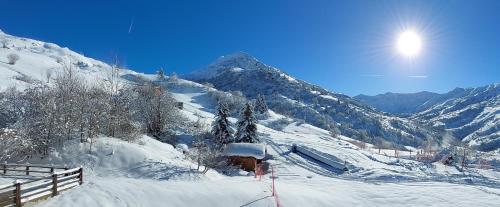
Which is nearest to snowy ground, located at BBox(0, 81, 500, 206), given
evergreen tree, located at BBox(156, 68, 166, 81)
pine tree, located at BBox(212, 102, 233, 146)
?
pine tree, located at BBox(212, 102, 233, 146)

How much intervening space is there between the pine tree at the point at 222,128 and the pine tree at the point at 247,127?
153cm

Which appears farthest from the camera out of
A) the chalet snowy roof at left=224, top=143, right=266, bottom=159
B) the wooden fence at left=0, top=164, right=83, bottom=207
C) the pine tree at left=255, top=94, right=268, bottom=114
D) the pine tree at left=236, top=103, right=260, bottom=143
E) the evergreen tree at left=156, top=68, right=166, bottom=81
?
the evergreen tree at left=156, top=68, right=166, bottom=81

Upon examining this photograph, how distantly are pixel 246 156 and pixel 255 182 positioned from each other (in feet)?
51.9

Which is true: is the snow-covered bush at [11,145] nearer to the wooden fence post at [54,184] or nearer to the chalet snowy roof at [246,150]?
the wooden fence post at [54,184]

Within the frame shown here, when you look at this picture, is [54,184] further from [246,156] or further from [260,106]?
[260,106]

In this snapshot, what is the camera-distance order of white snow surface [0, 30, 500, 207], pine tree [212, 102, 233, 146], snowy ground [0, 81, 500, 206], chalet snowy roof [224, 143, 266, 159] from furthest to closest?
pine tree [212, 102, 233, 146] → chalet snowy roof [224, 143, 266, 159] → white snow surface [0, 30, 500, 207] → snowy ground [0, 81, 500, 206]

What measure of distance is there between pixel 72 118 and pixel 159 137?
24.3 metres

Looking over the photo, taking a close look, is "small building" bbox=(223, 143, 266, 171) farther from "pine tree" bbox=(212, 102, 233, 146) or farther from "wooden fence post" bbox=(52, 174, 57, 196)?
"wooden fence post" bbox=(52, 174, 57, 196)

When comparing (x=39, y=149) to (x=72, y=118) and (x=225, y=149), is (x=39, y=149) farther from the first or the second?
(x=225, y=149)

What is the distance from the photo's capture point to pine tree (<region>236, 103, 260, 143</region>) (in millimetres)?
62938

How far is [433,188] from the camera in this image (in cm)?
4666

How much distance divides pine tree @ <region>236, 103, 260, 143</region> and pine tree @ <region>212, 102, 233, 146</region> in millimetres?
1529

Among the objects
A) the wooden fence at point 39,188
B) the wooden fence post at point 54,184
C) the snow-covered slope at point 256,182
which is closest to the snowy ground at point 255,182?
the snow-covered slope at point 256,182

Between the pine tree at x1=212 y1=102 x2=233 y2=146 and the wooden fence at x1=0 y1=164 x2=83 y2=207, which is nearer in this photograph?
the wooden fence at x1=0 y1=164 x2=83 y2=207
